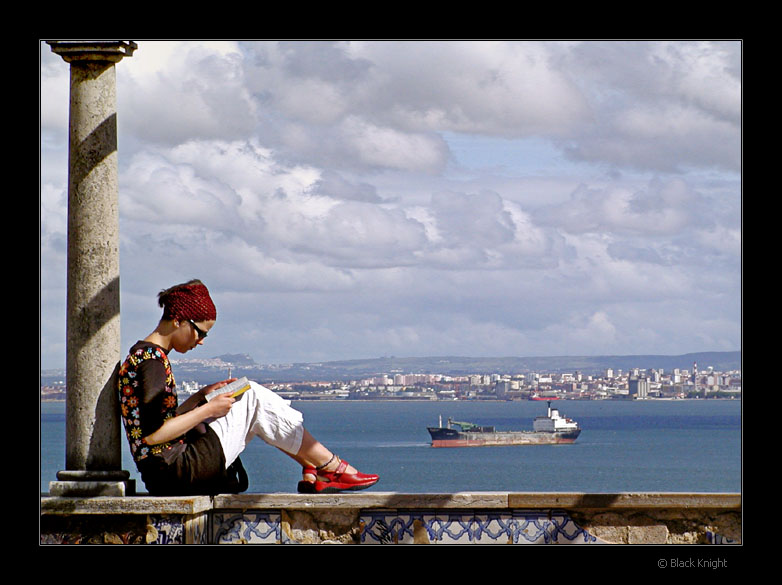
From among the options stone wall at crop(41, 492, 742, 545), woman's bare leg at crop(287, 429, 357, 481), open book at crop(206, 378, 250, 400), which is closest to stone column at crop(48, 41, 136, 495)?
stone wall at crop(41, 492, 742, 545)

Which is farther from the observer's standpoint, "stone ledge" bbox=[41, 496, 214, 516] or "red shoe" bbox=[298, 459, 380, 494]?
"red shoe" bbox=[298, 459, 380, 494]

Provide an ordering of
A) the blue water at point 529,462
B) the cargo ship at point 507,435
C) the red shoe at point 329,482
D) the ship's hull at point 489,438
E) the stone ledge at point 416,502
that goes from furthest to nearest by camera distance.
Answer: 1. the cargo ship at point 507,435
2. the ship's hull at point 489,438
3. the blue water at point 529,462
4. the red shoe at point 329,482
5. the stone ledge at point 416,502

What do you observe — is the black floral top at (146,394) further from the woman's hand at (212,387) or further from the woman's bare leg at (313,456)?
the woman's bare leg at (313,456)

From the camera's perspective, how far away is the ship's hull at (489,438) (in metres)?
118

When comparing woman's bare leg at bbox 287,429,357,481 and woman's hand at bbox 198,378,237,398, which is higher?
woman's hand at bbox 198,378,237,398

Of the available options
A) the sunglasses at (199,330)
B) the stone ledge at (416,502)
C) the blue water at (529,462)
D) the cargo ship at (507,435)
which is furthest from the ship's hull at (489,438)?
the sunglasses at (199,330)

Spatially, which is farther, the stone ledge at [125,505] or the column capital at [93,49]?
the column capital at [93,49]

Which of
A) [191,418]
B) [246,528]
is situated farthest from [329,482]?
[191,418]

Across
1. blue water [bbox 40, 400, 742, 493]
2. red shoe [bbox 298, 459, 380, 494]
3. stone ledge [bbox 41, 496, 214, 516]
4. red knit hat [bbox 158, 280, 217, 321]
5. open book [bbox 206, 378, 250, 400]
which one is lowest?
blue water [bbox 40, 400, 742, 493]

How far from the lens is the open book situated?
6254 mm

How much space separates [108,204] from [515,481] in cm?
8453

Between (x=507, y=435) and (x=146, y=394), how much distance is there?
115m

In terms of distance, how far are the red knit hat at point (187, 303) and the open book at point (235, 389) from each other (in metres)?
0.37

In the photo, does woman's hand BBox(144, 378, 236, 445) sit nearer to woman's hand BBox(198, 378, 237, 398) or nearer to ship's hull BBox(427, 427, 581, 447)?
woman's hand BBox(198, 378, 237, 398)
